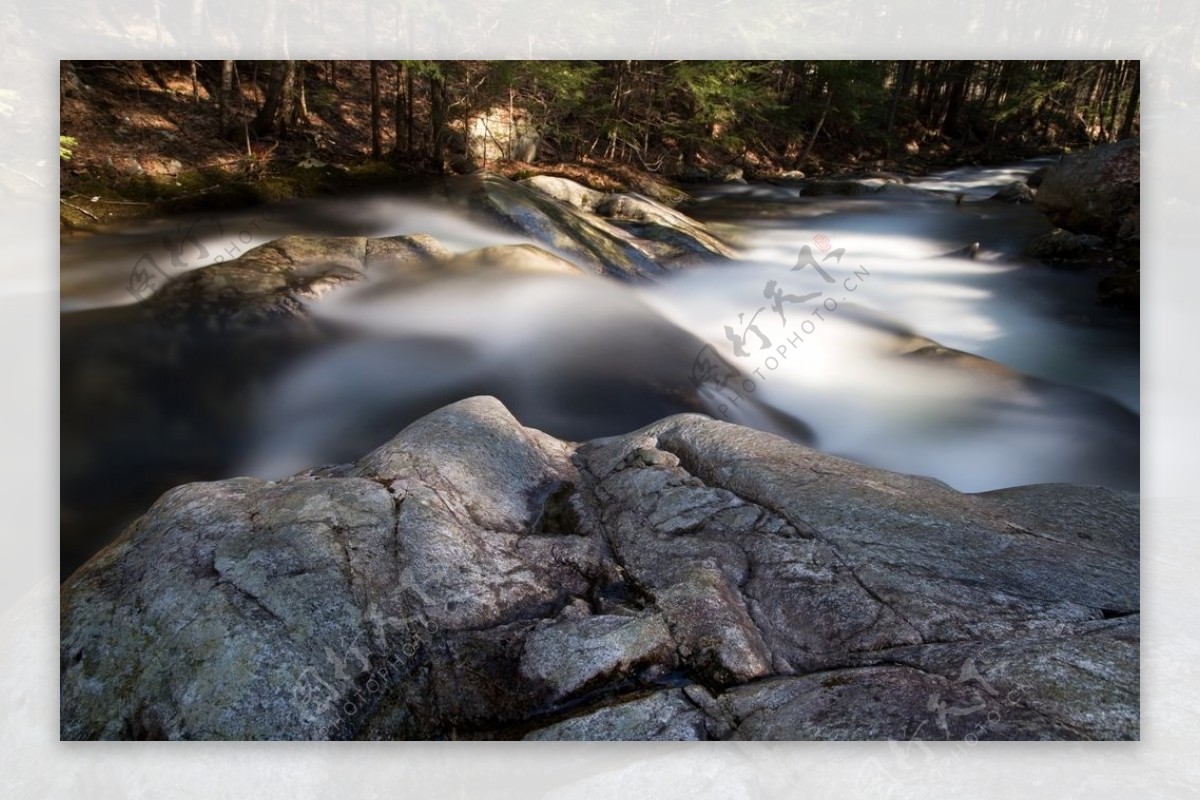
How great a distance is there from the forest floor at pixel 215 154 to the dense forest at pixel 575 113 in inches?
0.4

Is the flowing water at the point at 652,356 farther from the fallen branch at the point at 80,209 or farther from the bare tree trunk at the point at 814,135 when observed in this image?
the bare tree trunk at the point at 814,135

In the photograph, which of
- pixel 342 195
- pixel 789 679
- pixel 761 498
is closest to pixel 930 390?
pixel 761 498

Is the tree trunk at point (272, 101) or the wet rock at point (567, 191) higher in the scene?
the tree trunk at point (272, 101)

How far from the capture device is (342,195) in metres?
3.94

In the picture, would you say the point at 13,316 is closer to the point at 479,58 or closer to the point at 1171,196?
the point at 479,58

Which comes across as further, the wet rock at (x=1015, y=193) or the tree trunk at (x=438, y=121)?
the wet rock at (x=1015, y=193)

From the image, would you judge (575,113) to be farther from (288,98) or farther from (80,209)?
(80,209)

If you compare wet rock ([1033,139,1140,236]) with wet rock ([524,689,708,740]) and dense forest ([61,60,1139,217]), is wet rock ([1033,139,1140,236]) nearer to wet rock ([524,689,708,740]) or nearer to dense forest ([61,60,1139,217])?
dense forest ([61,60,1139,217])

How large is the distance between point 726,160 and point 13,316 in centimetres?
380

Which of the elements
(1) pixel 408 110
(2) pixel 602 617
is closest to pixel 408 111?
(1) pixel 408 110
